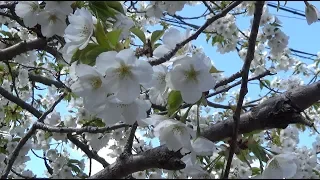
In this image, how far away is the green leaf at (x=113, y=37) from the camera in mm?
1117

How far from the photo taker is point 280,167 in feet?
3.93

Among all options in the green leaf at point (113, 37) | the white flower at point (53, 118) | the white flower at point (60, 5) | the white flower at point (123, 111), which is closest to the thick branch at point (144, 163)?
the white flower at point (123, 111)

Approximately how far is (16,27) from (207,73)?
2.59m

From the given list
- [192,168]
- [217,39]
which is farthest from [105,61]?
[217,39]

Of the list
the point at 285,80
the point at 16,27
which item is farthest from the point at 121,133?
the point at 285,80

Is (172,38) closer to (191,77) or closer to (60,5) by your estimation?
(191,77)

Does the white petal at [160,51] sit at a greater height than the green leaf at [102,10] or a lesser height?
lesser

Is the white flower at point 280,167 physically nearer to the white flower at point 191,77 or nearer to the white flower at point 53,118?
the white flower at point 191,77

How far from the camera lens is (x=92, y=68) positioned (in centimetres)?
110

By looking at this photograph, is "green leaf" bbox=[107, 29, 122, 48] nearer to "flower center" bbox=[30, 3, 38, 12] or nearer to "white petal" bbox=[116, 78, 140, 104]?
"white petal" bbox=[116, 78, 140, 104]

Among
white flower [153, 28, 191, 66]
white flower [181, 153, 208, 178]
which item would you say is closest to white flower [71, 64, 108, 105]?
white flower [153, 28, 191, 66]

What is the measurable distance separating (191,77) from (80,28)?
1.10 feet

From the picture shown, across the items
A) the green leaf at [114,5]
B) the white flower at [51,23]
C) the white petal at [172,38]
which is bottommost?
the white petal at [172,38]

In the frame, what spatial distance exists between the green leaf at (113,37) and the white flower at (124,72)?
53 mm
